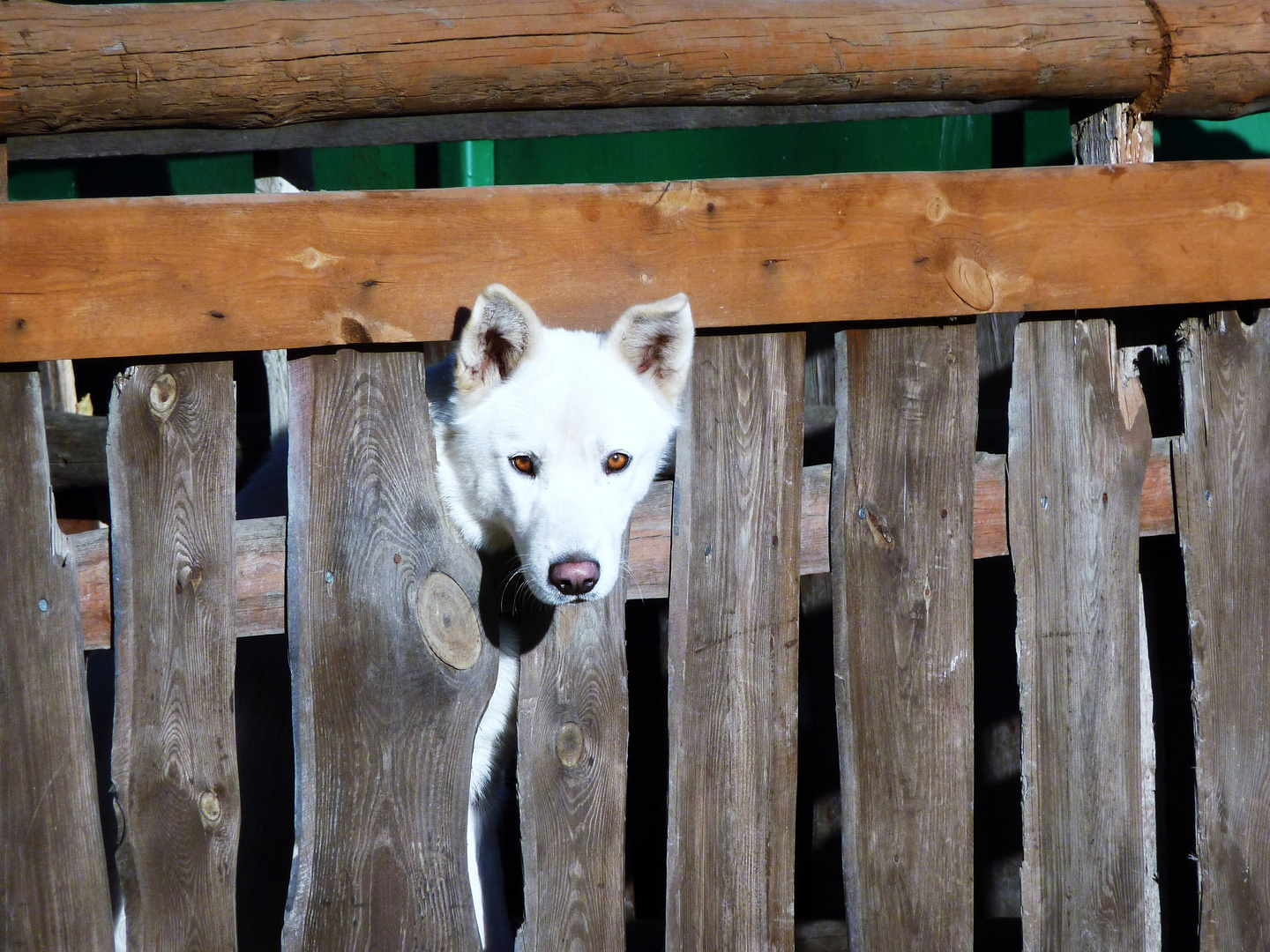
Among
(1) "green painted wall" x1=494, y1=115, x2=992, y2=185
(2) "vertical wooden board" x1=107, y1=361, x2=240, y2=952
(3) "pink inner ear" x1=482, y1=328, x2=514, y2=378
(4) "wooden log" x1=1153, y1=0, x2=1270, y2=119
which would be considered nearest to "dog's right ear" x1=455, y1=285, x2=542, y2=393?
(3) "pink inner ear" x1=482, y1=328, x2=514, y2=378

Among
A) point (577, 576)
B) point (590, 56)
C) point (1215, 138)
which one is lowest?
point (577, 576)

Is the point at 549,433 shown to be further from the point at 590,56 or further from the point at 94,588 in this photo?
the point at 94,588

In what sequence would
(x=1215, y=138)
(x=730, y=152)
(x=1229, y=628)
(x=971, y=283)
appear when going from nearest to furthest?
(x=971, y=283), (x=1229, y=628), (x=1215, y=138), (x=730, y=152)

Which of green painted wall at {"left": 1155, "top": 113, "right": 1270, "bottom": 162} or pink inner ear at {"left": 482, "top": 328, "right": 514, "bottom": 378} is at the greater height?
green painted wall at {"left": 1155, "top": 113, "right": 1270, "bottom": 162}

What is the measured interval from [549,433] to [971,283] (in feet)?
3.52

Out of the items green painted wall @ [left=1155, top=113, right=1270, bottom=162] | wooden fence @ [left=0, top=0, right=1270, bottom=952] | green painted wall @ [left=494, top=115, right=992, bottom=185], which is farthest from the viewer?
green painted wall @ [left=494, top=115, right=992, bottom=185]

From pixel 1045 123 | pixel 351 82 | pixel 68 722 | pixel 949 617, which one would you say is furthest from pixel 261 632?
pixel 1045 123

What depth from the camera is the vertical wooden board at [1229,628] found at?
100 inches

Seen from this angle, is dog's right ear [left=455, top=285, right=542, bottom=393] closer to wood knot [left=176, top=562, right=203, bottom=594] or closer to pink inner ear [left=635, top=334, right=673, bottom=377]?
pink inner ear [left=635, top=334, right=673, bottom=377]

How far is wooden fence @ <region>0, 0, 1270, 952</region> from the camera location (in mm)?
1959

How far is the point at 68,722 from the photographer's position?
6.60 feet

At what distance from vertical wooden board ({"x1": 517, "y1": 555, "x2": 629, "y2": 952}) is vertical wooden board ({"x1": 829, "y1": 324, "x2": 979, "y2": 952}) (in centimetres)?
56

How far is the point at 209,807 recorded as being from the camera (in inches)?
81.1

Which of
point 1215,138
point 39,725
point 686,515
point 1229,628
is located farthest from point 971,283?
point 1215,138
